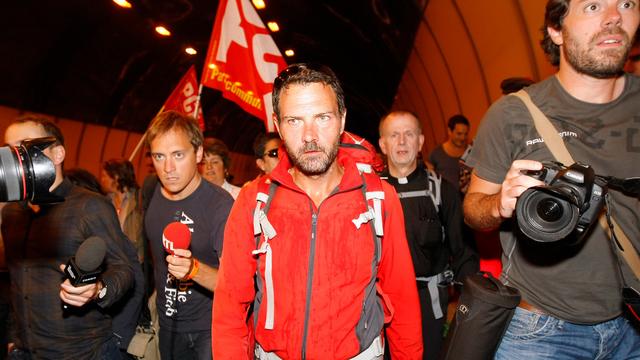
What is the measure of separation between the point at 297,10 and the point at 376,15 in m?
3.00

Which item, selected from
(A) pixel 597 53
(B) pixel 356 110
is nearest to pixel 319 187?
(A) pixel 597 53

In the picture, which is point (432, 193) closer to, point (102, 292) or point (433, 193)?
point (433, 193)

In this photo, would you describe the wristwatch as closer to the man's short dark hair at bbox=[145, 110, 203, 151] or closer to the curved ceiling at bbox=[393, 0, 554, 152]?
the man's short dark hair at bbox=[145, 110, 203, 151]

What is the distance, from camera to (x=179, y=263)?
2857 millimetres

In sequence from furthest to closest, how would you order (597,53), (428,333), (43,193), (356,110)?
(356,110)
(428,333)
(597,53)
(43,193)

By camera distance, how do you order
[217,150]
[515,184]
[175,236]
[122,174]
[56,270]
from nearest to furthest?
[515,184] < [175,236] < [56,270] < [217,150] < [122,174]

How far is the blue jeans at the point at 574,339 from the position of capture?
6.77ft

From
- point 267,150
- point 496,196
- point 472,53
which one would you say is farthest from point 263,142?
point 472,53

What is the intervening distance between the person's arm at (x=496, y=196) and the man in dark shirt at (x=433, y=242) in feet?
5.57

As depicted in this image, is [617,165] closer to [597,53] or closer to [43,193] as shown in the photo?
[597,53]

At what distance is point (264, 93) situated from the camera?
6066mm

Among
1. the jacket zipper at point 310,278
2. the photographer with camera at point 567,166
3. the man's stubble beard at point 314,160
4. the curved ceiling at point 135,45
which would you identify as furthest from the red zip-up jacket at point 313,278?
the curved ceiling at point 135,45

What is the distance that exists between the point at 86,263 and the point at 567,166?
8.71 feet

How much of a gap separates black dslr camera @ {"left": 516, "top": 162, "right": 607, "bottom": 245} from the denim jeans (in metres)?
2.60
